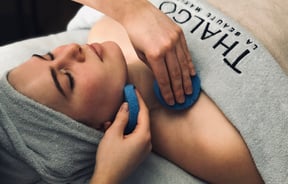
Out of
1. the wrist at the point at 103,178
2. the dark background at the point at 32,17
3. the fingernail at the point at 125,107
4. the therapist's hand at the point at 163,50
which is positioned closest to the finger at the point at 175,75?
the therapist's hand at the point at 163,50

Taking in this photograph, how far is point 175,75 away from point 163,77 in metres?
0.03

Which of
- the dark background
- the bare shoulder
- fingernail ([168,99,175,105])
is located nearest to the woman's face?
fingernail ([168,99,175,105])

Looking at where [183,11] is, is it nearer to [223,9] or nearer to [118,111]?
[223,9]

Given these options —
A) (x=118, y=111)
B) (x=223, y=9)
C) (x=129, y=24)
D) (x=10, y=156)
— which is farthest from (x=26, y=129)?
(x=223, y=9)

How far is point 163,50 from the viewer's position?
958mm

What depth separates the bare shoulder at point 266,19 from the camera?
1.07m

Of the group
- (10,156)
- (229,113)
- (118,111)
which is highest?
(229,113)

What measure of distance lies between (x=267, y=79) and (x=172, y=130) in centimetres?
23

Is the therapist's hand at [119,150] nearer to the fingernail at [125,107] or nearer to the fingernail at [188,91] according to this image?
the fingernail at [125,107]

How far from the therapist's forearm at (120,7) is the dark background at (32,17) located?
109 centimetres

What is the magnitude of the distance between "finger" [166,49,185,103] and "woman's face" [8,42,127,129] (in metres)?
0.11

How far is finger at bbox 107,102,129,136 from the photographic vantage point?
980 millimetres

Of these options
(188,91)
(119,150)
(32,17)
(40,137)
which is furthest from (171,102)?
(32,17)

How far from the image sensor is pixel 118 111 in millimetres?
1021
